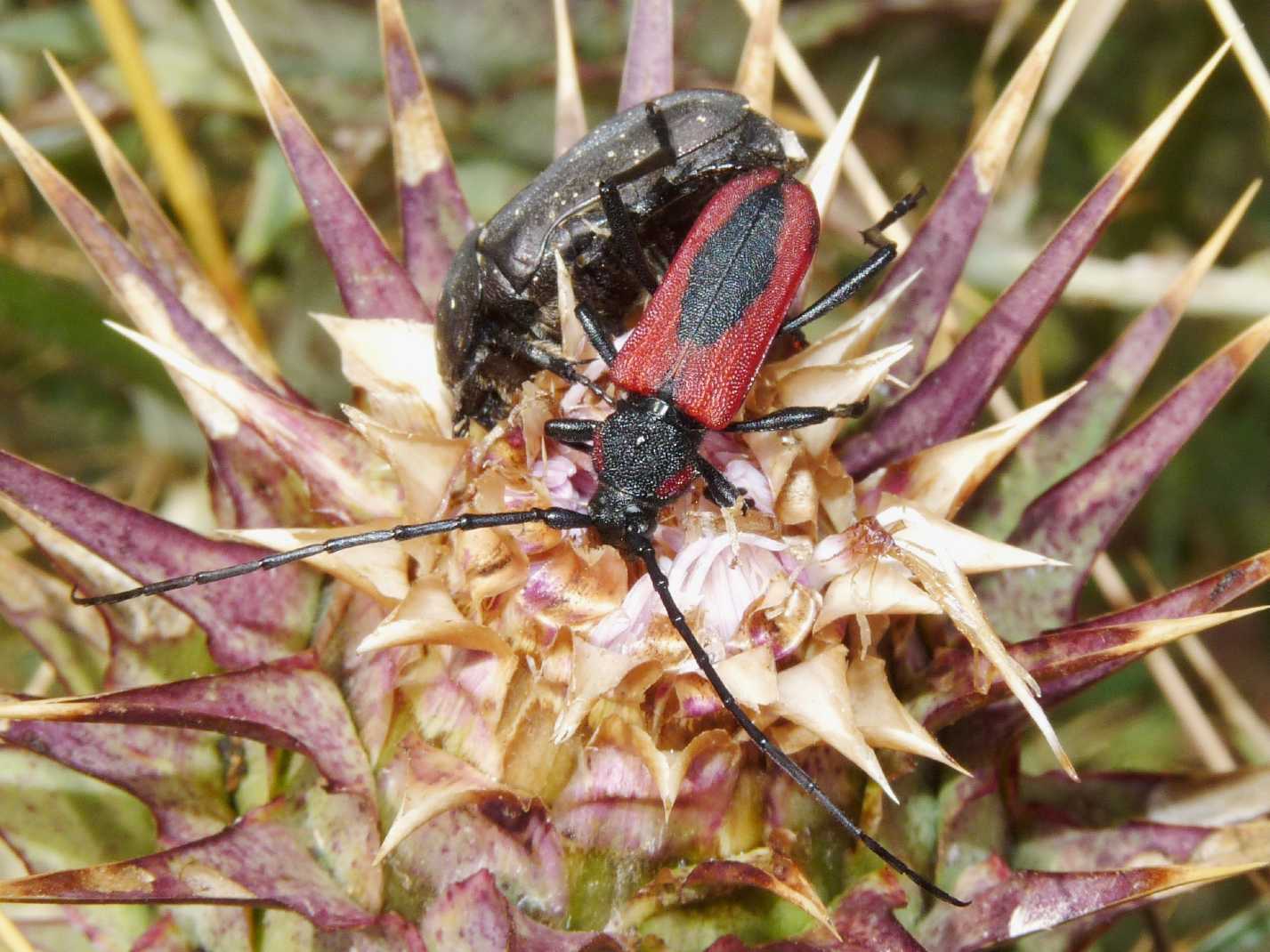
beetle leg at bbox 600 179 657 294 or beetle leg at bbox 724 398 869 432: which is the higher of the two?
beetle leg at bbox 600 179 657 294

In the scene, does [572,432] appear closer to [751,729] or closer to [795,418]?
[795,418]

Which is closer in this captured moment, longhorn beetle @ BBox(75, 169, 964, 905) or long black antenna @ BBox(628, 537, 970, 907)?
long black antenna @ BBox(628, 537, 970, 907)

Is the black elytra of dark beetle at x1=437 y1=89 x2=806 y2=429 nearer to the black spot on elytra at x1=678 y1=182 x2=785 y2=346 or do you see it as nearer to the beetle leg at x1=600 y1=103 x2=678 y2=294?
the beetle leg at x1=600 y1=103 x2=678 y2=294

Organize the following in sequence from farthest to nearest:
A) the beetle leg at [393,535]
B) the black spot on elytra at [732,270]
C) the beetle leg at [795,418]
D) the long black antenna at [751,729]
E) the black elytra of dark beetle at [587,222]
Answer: the black elytra of dark beetle at [587,222] → the black spot on elytra at [732,270] → the beetle leg at [795,418] → the beetle leg at [393,535] → the long black antenna at [751,729]

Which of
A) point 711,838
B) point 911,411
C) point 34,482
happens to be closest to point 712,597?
point 711,838

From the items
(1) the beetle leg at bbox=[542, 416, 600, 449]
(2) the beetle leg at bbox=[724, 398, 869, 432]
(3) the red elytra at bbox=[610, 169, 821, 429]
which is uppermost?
(3) the red elytra at bbox=[610, 169, 821, 429]

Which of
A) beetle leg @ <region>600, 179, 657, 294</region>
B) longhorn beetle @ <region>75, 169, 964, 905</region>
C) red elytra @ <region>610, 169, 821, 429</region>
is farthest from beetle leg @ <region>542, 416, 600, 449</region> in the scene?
beetle leg @ <region>600, 179, 657, 294</region>

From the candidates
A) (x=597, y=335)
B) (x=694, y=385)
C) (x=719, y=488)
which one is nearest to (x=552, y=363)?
(x=597, y=335)

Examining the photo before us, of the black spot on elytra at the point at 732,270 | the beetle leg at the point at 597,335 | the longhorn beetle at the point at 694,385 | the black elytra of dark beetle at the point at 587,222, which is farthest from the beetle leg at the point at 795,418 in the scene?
the black elytra of dark beetle at the point at 587,222

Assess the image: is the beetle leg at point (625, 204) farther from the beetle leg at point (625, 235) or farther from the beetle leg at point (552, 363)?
the beetle leg at point (552, 363)
